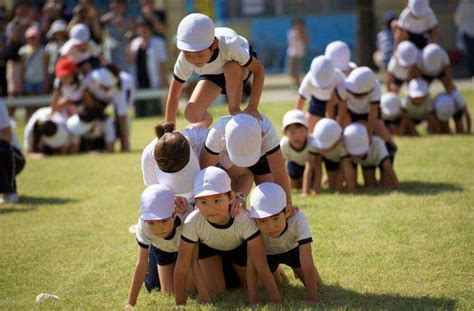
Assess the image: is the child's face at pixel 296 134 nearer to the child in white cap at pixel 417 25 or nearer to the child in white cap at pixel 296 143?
the child in white cap at pixel 296 143

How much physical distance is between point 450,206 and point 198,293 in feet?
9.67

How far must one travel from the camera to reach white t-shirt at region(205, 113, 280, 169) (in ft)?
17.6

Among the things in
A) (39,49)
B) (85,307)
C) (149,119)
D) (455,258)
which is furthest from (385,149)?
(39,49)

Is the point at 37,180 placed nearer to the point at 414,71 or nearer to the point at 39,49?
the point at 414,71

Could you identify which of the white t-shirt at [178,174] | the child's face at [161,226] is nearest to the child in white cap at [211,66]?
the white t-shirt at [178,174]

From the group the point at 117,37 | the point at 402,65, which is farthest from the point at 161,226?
the point at 117,37

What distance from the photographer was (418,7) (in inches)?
430

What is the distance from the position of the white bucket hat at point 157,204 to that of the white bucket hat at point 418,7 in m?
6.85

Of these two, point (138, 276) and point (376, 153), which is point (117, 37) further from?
point (138, 276)

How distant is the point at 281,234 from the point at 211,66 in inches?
57.9

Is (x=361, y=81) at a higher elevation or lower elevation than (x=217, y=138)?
lower

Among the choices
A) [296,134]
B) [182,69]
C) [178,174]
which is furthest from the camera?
[296,134]

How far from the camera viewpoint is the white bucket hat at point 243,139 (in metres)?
5.07

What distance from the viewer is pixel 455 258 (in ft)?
18.8
